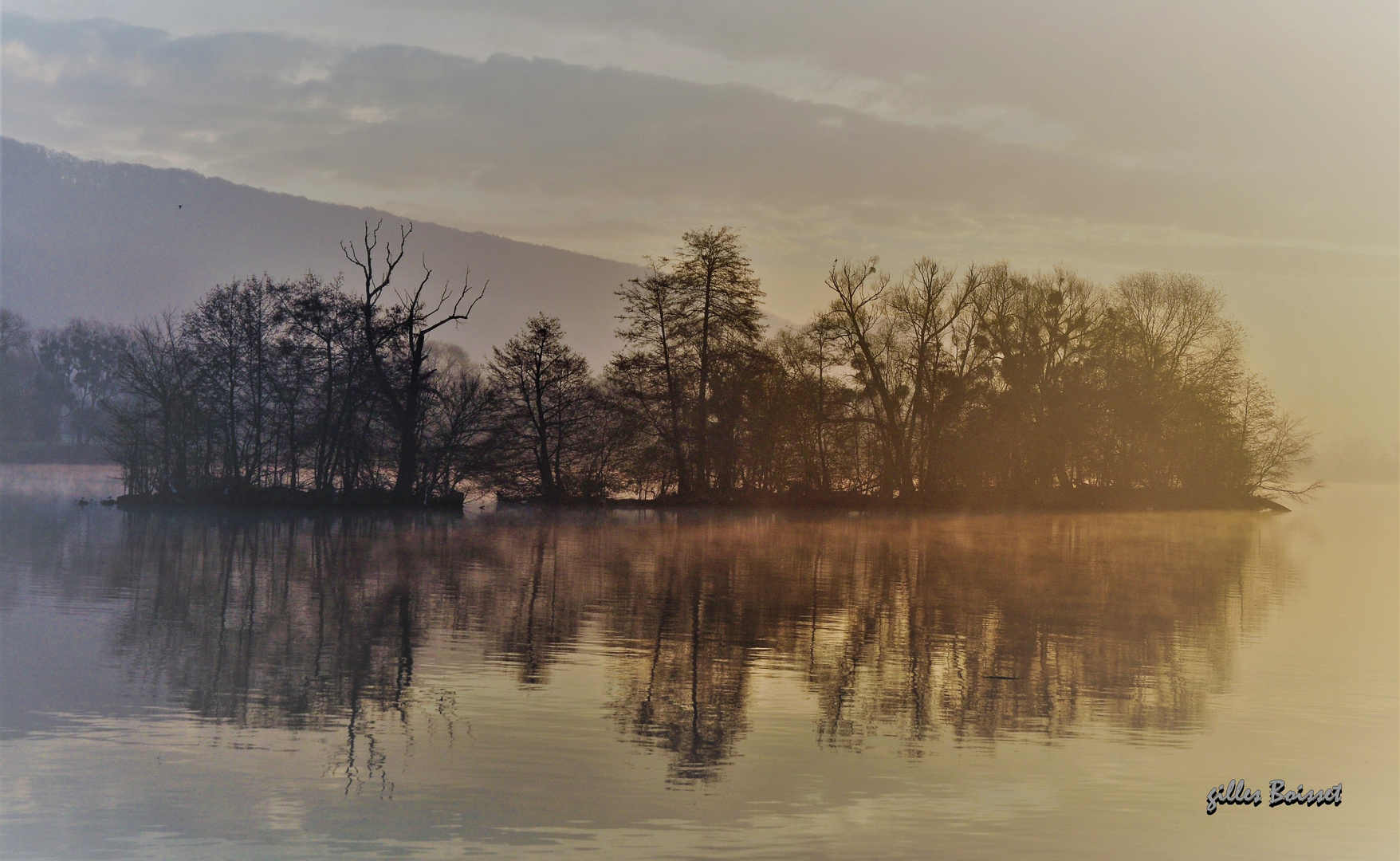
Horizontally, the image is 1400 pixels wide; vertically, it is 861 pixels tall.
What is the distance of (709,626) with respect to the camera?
17.2 m

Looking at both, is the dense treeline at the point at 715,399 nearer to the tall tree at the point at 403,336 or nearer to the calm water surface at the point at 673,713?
the tall tree at the point at 403,336

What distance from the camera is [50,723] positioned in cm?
1042

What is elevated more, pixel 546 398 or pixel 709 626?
pixel 546 398

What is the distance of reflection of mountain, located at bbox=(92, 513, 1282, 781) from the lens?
38.7 feet

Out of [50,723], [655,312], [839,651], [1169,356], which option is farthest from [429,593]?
[1169,356]

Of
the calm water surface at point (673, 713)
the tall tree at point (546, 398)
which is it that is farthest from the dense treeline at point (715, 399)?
the calm water surface at point (673, 713)

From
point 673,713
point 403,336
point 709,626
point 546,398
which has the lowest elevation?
point 673,713

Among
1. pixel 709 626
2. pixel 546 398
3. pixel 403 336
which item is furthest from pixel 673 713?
pixel 546 398

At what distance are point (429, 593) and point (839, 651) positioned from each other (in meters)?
8.09

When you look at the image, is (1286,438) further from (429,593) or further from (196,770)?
(196,770)

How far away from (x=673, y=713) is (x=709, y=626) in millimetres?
5678

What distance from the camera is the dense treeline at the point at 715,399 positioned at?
172 feet

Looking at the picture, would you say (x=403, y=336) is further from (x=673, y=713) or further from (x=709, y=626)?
(x=673, y=713)

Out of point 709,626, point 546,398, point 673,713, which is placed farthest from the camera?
point 546,398
